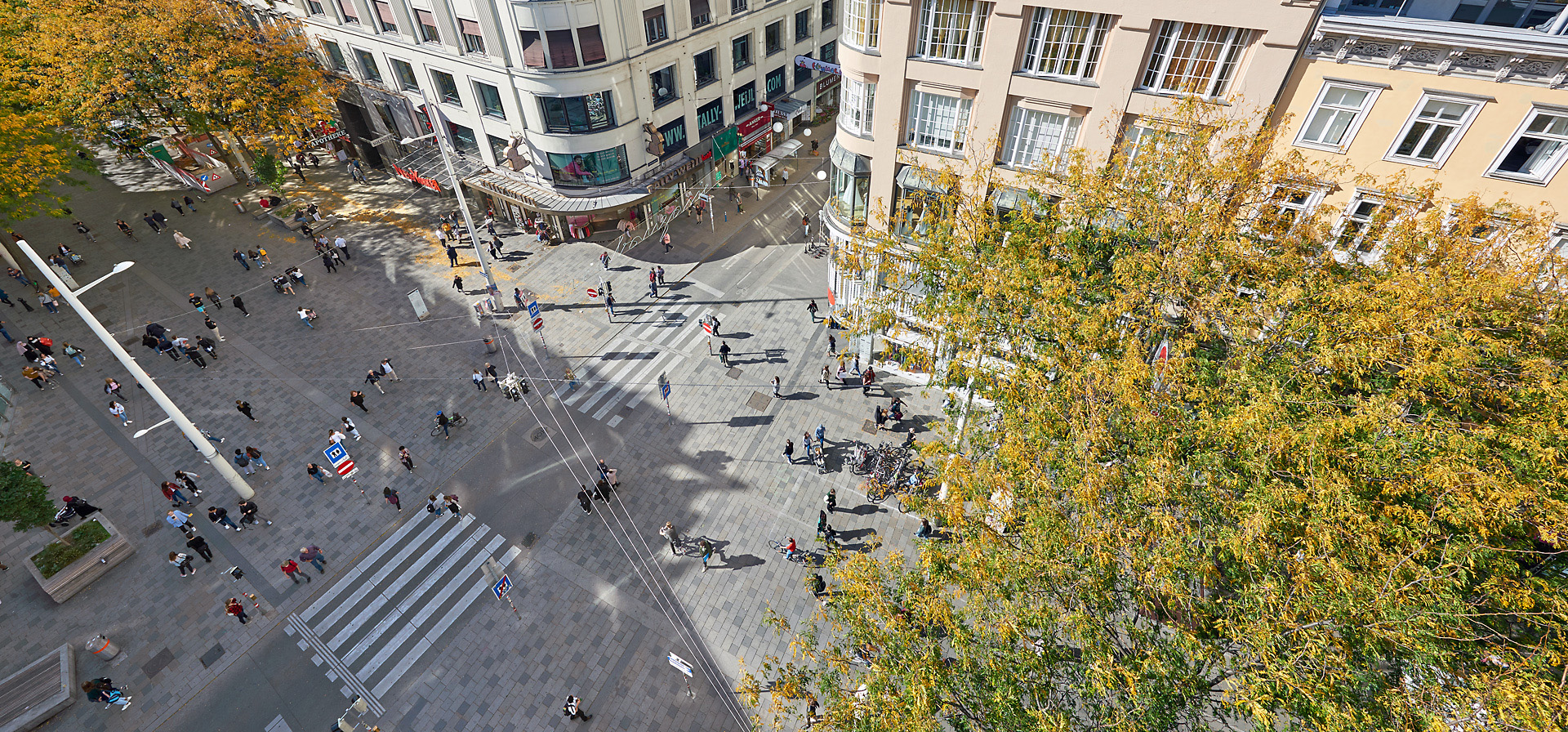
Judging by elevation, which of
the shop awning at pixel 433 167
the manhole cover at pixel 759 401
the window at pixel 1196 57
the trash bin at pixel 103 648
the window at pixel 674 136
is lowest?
the trash bin at pixel 103 648

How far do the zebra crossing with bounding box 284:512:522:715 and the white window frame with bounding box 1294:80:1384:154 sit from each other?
30.0m

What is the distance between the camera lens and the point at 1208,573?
37.5ft

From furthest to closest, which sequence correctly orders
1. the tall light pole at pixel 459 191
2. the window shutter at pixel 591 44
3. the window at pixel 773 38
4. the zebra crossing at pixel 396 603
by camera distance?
1. the window at pixel 773 38
2. the window shutter at pixel 591 44
3. the tall light pole at pixel 459 191
4. the zebra crossing at pixel 396 603

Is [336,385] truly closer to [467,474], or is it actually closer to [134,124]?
[467,474]

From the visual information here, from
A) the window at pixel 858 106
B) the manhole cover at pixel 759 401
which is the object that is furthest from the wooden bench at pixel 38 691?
the window at pixel 858 106

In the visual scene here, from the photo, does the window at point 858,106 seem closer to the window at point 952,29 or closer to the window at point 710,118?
the window at point 952,29

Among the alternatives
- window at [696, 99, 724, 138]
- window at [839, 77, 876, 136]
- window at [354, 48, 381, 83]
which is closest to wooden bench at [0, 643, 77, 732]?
window at [839, 77, 876, 136]

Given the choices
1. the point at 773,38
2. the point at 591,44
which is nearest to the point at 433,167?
the point at 591,44

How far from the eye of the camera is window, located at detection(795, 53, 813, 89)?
4996 centimetres

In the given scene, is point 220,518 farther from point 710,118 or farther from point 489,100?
point 710,118

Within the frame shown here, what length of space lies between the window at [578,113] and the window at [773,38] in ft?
48.2

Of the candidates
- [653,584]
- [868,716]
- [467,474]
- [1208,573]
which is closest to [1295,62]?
[1208,573]

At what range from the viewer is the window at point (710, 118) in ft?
138

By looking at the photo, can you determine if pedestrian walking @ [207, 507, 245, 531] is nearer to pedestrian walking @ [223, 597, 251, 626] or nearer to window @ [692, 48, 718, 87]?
pedestrian walking @ [223, 597, 251, 626]
